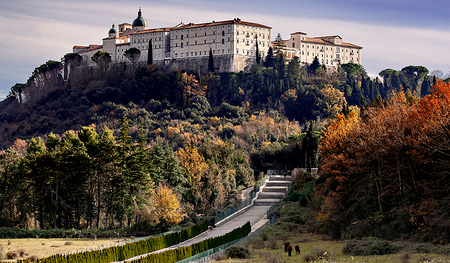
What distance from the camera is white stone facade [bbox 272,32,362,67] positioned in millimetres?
115500

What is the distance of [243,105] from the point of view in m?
107

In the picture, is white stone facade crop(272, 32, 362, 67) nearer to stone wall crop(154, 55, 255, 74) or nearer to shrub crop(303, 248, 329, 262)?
stone wall crop(154, 55, 255, 74)

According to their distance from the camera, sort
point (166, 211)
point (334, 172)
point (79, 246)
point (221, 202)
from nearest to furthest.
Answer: point (334, 172)
point (79, 246)
point (166, 211)
point (221, 202)

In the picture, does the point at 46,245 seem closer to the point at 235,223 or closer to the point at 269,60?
the point at 235,223

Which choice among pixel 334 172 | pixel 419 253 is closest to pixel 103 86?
pixel 334 172

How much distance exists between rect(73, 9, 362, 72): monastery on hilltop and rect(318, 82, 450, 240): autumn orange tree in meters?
80.2

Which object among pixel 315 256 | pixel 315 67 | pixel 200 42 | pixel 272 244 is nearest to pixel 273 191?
pixel 272 244

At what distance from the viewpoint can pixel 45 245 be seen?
3262 centimetres

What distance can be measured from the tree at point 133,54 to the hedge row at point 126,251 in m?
85.8

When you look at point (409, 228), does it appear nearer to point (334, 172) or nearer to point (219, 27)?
point (334, 172)

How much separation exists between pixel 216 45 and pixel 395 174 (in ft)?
277

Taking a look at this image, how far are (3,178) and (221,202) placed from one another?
61.0 feet

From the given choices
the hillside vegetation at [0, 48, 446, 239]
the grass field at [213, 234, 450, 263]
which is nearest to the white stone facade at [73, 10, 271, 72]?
the hillside vegetation at [0, 48, 446, 239]

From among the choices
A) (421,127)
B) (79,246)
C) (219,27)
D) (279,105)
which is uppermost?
(219,27)
